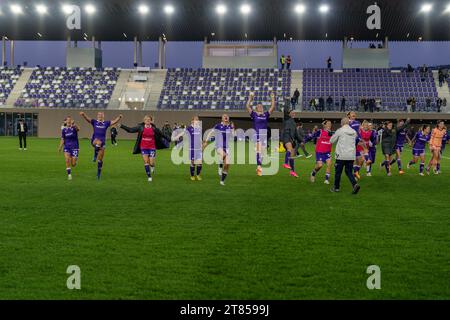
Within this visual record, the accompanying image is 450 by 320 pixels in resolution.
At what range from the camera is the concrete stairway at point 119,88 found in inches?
2114

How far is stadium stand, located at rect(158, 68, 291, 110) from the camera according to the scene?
173 ft

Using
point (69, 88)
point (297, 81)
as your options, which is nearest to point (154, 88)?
point (69, 88)

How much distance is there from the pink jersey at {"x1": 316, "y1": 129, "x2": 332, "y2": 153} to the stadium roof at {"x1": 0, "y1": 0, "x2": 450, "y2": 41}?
30.3 m

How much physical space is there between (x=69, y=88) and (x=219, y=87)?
16523 mm

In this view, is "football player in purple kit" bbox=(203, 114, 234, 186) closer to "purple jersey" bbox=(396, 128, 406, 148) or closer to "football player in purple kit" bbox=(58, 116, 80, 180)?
"football player in purple kit" bbox=(58, 116, 80, 180)

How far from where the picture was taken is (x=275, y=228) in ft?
28.2

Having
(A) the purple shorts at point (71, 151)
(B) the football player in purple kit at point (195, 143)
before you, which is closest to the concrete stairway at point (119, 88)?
(A) the purple shorts at point (71, 151)

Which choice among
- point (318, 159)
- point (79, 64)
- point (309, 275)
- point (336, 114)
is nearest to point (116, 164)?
point (318, 159)

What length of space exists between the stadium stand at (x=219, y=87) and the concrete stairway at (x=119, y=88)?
4.38 m

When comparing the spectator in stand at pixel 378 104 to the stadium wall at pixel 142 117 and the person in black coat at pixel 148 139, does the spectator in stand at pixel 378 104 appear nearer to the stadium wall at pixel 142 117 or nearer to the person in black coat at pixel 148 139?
the stadium wall at pixel 142 117

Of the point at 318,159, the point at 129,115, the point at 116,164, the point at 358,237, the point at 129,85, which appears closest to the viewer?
the point at 358,237
